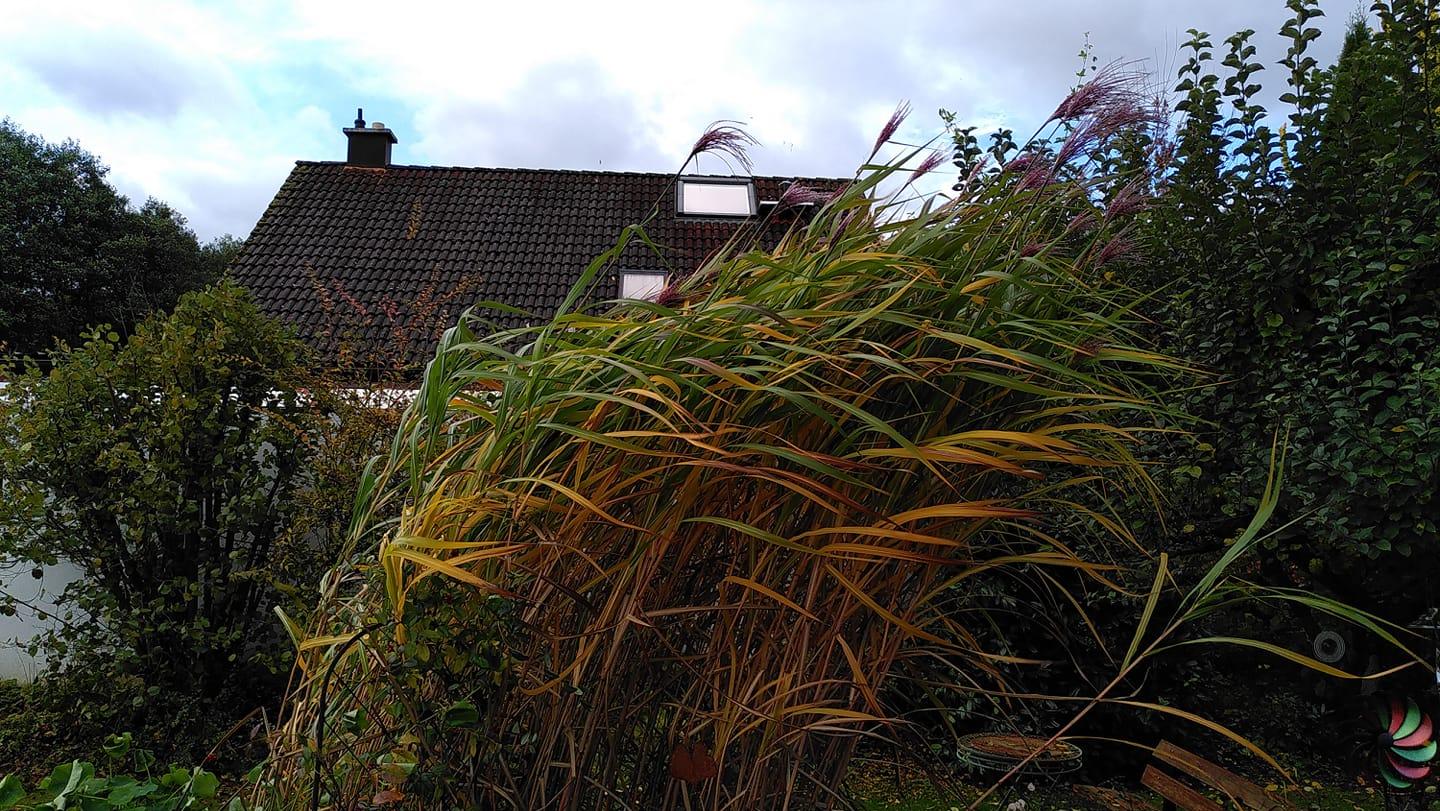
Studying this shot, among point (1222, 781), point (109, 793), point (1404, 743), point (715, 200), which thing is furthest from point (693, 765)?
point (715, 200)

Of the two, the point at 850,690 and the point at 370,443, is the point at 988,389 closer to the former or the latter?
the point at 850,690

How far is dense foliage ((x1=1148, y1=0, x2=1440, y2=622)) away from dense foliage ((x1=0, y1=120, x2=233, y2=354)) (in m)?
24.2

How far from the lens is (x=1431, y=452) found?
223 centimetres

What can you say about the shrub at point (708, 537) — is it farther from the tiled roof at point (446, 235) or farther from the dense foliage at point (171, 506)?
the tiled roof at point (446, 235)

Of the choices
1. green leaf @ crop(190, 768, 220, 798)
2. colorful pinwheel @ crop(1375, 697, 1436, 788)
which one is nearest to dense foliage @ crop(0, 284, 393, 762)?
green leaf @ crop(190, 768, 220, 798)

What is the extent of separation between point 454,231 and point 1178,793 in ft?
37.4

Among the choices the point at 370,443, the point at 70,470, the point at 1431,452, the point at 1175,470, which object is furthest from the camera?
the point at 370,443

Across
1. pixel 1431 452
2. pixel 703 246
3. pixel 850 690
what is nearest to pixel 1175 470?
pixel 1431 452

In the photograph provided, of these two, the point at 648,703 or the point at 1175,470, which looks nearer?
the point at 648,703

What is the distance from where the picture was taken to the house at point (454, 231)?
10992mm

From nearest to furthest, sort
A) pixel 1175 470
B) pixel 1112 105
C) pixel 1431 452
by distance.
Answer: pixel 1112 105 → pixel 1431 452 → pixel 1175 470

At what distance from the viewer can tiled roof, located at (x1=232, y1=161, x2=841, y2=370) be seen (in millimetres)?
10977

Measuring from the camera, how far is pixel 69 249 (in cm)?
2344

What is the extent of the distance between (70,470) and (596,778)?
447 centimetres
